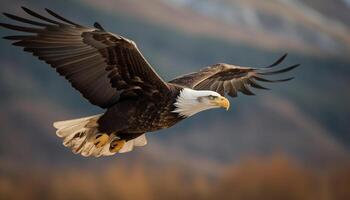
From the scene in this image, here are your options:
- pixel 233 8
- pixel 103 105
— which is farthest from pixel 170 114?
pixel 233 8

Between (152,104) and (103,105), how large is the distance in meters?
0.27

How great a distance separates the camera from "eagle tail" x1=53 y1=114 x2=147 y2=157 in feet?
9.94

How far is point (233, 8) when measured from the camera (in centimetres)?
486

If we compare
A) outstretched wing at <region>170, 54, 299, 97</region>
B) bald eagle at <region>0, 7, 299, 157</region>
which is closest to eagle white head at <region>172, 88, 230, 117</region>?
bald eagle at <region>0, 7, 299, 157</region>

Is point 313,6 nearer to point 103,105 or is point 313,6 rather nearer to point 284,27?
point 284,27

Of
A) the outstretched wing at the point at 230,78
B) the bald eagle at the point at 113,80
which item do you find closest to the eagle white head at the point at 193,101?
the bald eagle at the point at 113,80

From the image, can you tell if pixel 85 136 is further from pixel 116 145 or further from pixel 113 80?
pixel 113 80

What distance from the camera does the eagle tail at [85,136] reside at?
119 inches

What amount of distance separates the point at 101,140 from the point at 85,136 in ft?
0.27

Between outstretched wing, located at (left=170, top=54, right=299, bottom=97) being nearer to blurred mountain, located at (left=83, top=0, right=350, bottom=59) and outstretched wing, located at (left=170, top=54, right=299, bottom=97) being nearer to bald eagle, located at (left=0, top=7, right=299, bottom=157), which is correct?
bald eagle, located at (left=0, top=7, right=299, bottom=157)

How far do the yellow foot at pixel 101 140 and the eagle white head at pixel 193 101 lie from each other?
40cm

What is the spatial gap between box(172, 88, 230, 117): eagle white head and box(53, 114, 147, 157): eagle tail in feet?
1.30

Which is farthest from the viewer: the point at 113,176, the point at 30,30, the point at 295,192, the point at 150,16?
the point at 295,192

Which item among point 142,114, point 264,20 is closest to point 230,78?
point 142,114
